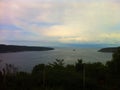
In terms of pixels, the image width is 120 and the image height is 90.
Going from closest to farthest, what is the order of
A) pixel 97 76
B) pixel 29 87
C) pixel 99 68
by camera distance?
1. pixel 29 87
2. pixel 97 76
3. pixel 99 68

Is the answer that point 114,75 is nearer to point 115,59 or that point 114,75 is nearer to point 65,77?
point 115,59

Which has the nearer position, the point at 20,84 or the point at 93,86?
the point at 20,84

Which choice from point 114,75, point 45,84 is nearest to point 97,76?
point 114,75

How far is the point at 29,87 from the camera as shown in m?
11.4

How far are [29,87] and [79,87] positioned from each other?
238 centimetres

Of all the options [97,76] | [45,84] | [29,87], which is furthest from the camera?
[97,76]

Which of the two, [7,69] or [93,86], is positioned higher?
[7,69]

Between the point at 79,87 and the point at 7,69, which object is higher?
the point at 7,69

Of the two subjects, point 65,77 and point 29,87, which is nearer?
point 29,87

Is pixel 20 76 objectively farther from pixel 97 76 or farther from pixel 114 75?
pixel 114 75

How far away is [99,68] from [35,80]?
6.20 meters

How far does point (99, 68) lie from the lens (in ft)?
56.9

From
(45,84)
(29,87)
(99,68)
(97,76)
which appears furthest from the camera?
(99,68)

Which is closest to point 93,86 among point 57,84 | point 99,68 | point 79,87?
point 79,87
